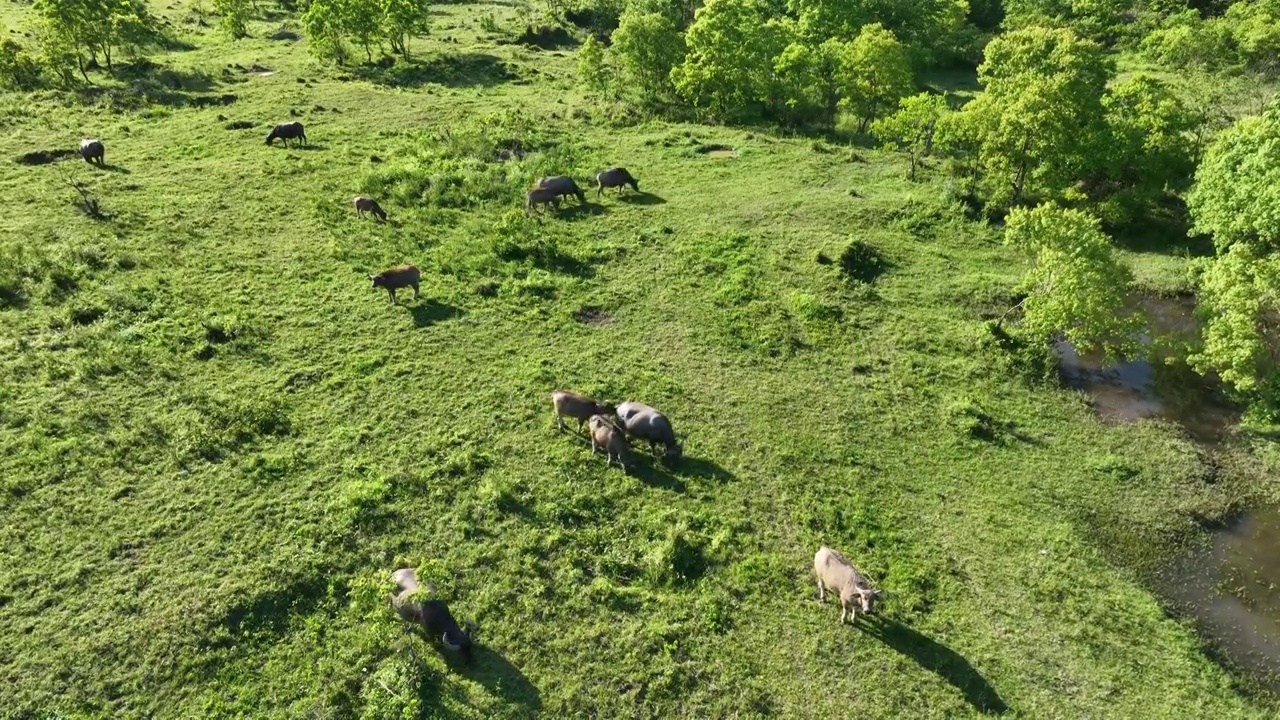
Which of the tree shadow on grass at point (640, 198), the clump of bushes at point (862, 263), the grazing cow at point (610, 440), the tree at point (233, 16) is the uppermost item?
the tree at point (233, 16)

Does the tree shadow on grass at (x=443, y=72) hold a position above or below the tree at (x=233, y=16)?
below

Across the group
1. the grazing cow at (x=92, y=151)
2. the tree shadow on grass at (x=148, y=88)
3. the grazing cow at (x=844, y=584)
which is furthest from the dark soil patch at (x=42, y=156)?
the grazing cow at (x=844, y=584)

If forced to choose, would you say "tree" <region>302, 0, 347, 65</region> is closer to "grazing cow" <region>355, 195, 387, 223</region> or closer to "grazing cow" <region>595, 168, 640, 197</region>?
"grazing cow" <region>355, 195, 387, 223</region>

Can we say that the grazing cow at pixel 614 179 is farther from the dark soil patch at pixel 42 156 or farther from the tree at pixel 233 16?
the tree at pixel 233 16

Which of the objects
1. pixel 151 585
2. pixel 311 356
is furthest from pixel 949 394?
pixel 151 585

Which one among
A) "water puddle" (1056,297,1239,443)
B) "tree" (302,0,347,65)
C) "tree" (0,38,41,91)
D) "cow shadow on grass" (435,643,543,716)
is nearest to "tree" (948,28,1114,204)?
"water puddle" (1056,297,1239,443)

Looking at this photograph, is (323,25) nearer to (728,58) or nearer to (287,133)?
(287,133)
